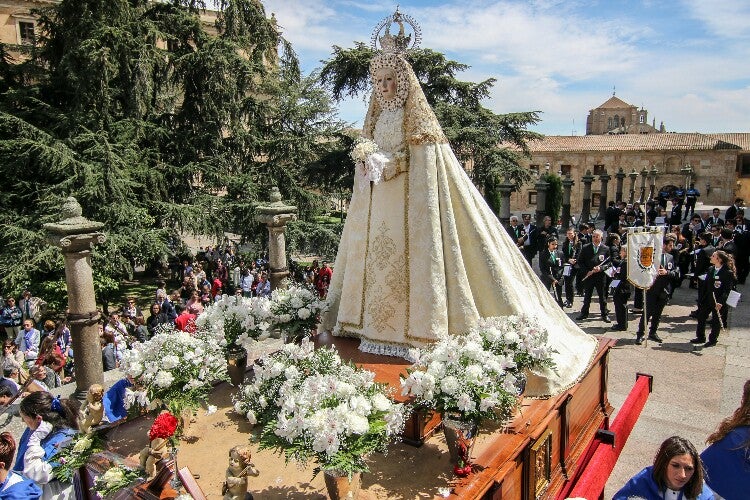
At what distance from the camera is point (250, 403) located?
4.48 meters

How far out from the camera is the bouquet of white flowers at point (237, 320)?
538 centimetres

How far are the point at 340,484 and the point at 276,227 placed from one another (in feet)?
21.3

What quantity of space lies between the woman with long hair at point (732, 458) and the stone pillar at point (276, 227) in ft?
23.4

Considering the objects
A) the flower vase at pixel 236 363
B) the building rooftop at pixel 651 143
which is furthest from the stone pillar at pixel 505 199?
the building rooftop at pixel 651 143

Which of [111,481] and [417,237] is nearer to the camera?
[111,481]

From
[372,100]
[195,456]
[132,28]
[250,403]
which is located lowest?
[195,456]

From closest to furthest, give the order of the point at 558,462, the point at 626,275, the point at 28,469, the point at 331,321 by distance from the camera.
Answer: the point at 28,469, the point at 558,462, the point at 331,321, the point at 626,275

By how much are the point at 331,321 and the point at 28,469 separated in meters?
3.27

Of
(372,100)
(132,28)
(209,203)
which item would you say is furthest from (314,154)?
(372,100)

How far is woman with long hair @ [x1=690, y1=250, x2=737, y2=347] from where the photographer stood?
9.46m

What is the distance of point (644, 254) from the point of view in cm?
929

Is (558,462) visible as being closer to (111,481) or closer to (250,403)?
(250,403)

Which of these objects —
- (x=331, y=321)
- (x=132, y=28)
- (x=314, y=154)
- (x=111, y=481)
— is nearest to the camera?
(x=111, y=481)

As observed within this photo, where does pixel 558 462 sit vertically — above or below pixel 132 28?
below
